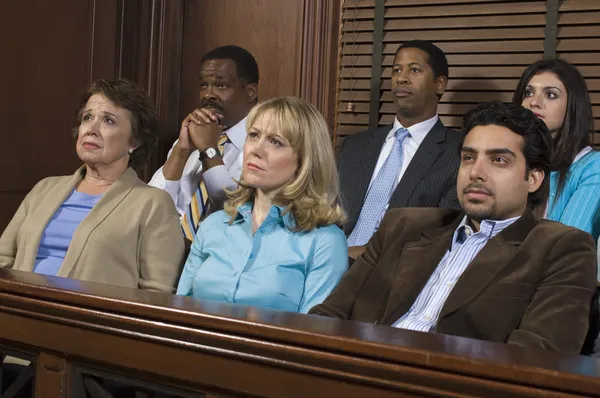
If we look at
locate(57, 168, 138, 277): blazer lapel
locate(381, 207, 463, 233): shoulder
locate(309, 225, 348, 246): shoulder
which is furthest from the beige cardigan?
locate(381, 207, 463, 233): shoulder

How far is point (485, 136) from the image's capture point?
223 centimetres

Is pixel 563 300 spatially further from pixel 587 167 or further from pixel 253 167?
pixel 587 167

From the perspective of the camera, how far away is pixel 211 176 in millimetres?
3260

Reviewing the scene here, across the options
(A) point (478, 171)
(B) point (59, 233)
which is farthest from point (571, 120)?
(B) point (59, 233)

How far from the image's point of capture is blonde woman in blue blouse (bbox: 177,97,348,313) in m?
2.36

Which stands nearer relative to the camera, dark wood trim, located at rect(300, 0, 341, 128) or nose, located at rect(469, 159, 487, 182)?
nose, located at rect(469, 159, 487, 182)

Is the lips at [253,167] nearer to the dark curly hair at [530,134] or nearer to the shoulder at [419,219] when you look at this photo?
the shoulder at [419,219]

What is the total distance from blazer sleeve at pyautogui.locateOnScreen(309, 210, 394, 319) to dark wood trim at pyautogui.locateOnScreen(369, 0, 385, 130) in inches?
60.9

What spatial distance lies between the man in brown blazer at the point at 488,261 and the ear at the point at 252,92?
1625 millimetres

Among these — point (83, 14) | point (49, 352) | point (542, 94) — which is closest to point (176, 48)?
point (83, 14)

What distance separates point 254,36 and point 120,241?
5.73 feet

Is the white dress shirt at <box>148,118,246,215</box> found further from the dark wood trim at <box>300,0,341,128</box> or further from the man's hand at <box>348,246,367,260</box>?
the man's hand at <box>348,246,367,260</box>

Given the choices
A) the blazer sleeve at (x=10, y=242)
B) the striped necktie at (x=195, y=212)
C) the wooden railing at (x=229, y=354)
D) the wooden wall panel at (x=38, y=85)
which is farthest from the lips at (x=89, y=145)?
the wooden railing at (x=229, y=354)

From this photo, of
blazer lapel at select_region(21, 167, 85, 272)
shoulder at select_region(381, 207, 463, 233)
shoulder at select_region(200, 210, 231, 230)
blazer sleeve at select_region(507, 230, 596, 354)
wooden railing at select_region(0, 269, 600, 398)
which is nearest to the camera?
wooden railing at select_region(0, 269, 600, 398)
